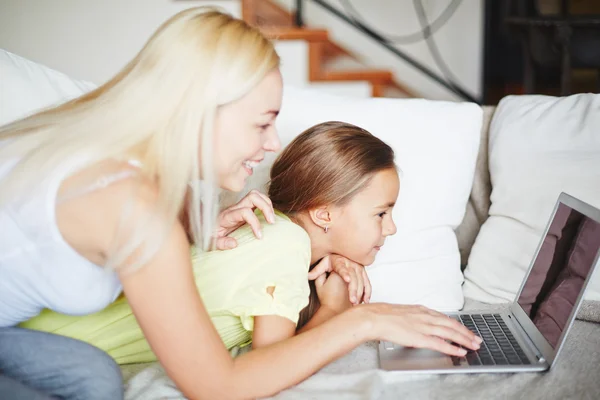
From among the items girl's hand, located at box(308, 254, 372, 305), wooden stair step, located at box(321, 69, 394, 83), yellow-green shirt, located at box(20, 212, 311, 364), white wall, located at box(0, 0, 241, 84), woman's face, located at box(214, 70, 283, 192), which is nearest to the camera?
woman's face, located at box(214, 70, 283, 192)

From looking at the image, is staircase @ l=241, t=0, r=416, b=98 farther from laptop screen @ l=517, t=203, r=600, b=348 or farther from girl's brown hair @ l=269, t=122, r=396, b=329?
laptop screen @ l=517, t=203, r=600, b=348

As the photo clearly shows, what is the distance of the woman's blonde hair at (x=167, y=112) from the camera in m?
0.98

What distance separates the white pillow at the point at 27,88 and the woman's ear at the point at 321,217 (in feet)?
2.02

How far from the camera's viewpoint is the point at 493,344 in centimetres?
120

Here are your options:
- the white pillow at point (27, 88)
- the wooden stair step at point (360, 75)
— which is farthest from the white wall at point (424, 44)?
the white pillow at point (27, 88)

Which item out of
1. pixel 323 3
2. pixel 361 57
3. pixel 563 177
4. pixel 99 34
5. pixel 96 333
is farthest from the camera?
pixel 361 57

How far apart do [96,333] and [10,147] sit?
1.25 ft

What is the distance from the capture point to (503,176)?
1540mm

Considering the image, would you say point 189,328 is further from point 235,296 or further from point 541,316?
point 541,316

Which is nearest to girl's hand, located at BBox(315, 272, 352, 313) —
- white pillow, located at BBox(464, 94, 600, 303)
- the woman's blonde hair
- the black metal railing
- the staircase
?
white pillow, located at BBox(464, 94, 600, 303)

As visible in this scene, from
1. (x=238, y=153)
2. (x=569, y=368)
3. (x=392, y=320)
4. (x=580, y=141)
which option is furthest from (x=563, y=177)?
(x=238, y=153)

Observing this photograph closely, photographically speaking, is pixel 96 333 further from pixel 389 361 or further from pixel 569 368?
pixel 569 368

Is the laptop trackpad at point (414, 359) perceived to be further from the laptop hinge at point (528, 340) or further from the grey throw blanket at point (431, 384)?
the laptop hinge at point (528, 340)

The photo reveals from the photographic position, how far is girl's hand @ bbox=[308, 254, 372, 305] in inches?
53.7
